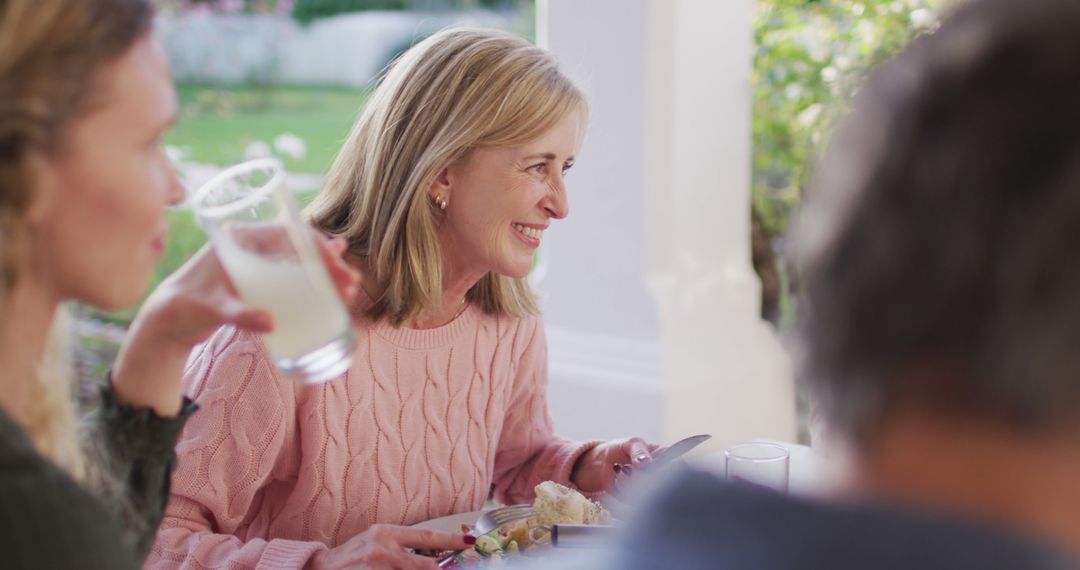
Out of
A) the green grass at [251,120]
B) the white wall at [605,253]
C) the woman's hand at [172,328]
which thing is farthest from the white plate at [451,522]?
the green grass at [251,120]

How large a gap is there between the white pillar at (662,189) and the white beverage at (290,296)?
1877 mm

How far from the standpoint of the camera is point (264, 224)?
4.06 ft

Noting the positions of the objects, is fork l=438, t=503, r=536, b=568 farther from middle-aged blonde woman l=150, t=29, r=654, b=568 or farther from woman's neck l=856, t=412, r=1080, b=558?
woman's neck l=856, t=412, r=1080, b=558

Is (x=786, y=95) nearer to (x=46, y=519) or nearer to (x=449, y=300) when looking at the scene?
(x=449, y=300)

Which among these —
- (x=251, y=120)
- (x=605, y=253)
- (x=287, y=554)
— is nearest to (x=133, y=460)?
(x=287, y=554)

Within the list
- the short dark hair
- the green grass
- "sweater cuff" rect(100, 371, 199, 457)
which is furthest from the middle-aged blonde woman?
the green grass

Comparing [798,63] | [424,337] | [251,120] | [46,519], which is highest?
[46,519]

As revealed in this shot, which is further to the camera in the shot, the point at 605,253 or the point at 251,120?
the point at 251,120

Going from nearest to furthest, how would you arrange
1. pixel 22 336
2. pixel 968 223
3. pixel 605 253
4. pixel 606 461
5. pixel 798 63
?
pixel 968 223, pixel 22 336, pixel 606 461, pixel 605 253, pixel 798 63

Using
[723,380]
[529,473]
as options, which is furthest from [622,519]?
[723,380]

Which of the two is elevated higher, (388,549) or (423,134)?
(423,134)

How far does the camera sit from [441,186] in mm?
2045

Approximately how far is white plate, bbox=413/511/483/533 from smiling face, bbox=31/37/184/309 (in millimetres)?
839

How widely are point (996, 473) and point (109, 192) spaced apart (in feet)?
2.32
